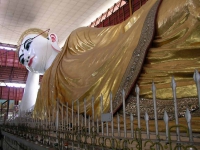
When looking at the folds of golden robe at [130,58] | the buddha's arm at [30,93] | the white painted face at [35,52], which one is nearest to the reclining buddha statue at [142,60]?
the folds of golden robe at [130,58]

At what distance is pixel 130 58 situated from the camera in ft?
7.68

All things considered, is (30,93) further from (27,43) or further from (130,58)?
(130,58)

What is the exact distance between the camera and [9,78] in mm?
11047

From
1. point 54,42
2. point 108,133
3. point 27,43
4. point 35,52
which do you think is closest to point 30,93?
point 35,52

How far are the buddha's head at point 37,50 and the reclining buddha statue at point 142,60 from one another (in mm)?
2047

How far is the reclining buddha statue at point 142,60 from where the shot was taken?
6.49 ft

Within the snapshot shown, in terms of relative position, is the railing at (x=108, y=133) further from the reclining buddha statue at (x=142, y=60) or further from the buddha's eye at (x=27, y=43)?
the buddha's eye at (x=27, y=43)

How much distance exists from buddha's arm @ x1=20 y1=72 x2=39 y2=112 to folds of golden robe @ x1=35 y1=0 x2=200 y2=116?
2.35 metres

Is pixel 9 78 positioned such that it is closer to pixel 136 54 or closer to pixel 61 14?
pixel 61 14

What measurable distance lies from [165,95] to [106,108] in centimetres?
62

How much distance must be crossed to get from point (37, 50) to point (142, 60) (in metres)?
3.71

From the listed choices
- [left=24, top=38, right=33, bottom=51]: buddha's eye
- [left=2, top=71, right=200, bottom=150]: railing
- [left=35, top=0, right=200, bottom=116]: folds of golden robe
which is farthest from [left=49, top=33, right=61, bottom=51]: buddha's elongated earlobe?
[left=2, top=71, right=200, bottom=150]: railing

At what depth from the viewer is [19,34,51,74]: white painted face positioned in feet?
17.7

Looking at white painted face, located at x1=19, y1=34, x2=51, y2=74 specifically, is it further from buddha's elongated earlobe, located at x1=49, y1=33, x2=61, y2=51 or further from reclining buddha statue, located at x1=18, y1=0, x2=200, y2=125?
reclining buddha statue, located at x1=18, y1=0, x2=200, y2=125
